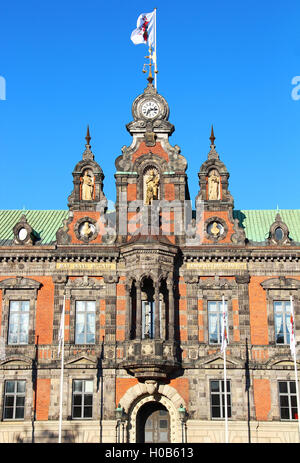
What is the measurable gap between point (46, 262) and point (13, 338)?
4.95 metres

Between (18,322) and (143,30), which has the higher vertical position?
(143,30)

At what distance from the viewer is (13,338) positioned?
125ft

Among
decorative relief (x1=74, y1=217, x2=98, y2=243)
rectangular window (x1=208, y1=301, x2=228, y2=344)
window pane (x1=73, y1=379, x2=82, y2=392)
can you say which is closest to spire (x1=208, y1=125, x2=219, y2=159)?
decorative relief (x1=74, y1=217, x2=98, y2=243)

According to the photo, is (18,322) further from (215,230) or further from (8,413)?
(215,230)

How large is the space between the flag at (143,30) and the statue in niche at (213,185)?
34.5 ft

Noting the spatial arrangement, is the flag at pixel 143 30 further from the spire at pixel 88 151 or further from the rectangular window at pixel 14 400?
the rectangular window at pixel 14 400

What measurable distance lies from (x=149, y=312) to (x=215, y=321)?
3.97m

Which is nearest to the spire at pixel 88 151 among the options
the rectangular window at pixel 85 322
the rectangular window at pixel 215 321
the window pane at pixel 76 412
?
the rectangular window at pixel 85 322

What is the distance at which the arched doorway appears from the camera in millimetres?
37031

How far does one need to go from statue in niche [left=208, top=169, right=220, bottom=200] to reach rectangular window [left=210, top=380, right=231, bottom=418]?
1154cm

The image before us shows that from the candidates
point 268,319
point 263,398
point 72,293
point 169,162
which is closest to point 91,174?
point 169,162

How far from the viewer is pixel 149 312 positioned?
3800 centimetres

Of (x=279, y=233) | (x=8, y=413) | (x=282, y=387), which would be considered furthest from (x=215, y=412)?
(x=8, y=413)

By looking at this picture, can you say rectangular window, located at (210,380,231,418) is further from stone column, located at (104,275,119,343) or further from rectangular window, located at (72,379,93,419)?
rectangular window, located at (72,379,93,419)
